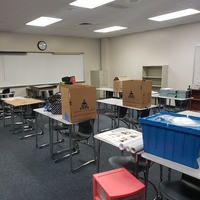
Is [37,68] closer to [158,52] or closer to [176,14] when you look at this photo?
[158,52]

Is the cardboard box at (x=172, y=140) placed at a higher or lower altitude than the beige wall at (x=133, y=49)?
lower

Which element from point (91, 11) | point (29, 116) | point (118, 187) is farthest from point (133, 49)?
point (118, 187)

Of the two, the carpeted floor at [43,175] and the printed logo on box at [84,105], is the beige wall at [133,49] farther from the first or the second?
the printed logo on box at [84,105]

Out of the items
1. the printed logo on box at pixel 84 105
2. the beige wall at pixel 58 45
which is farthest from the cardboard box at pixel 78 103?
the beige wall at pixel 58 45

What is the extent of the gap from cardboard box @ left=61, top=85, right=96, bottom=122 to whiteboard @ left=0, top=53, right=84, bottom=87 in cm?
493

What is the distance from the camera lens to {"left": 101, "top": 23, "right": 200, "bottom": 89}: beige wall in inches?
243

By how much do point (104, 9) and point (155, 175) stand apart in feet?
11.5

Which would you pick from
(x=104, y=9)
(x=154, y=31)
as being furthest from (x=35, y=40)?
(x=154, y=31)

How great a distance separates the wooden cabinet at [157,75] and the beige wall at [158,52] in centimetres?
16

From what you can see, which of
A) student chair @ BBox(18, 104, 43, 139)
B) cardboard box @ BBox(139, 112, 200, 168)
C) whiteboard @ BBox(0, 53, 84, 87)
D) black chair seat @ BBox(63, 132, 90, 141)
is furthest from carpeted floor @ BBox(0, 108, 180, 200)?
whiteboard @ BBox(0, 53, 84, 87)

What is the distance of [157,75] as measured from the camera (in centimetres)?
722

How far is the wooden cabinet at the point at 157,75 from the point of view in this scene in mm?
6706

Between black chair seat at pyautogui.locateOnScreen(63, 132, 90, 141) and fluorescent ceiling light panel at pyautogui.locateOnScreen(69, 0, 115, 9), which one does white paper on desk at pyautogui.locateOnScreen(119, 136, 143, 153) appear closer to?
black chair seat at pyautogui.locateOnScreen(63, 132, 90, 141)

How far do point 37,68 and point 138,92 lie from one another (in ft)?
16.9
